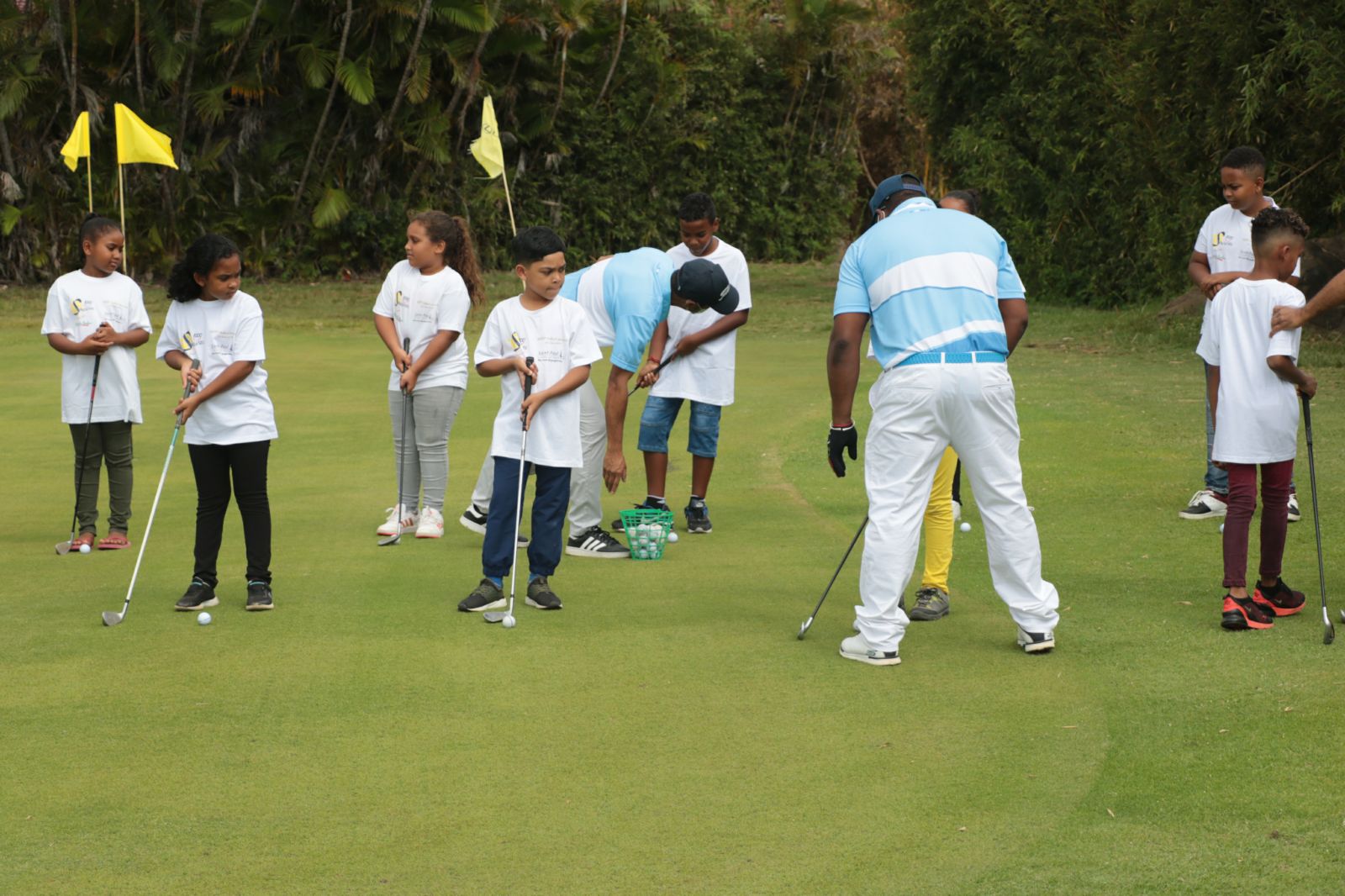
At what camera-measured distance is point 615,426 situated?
26.0ft

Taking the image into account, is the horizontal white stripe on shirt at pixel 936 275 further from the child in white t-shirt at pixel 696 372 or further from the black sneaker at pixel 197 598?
the black sneaker at pixel 197 598

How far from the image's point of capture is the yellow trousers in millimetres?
6594

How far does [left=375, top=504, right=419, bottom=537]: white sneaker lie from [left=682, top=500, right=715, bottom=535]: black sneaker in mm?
1519

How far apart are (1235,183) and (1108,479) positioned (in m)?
2.38

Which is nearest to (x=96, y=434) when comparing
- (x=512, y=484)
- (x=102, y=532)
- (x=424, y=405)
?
(x=102, y=532)

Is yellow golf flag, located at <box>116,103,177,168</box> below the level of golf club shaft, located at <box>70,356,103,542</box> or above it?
above

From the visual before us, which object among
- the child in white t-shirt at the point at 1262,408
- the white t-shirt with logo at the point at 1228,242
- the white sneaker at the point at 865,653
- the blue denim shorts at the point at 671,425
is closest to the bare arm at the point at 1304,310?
the child in white t-shirt at the point at 1262,408

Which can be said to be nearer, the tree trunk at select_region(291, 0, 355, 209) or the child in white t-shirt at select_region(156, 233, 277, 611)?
the child in white t-shirt at select_region(156, 233, 277, 611)

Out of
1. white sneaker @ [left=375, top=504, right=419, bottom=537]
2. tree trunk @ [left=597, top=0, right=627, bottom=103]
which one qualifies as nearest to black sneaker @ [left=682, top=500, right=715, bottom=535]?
white sneaker @ [left=375, top=504, right=419, bottom=537]

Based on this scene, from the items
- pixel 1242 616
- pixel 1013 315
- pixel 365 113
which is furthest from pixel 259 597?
pixel 365 113

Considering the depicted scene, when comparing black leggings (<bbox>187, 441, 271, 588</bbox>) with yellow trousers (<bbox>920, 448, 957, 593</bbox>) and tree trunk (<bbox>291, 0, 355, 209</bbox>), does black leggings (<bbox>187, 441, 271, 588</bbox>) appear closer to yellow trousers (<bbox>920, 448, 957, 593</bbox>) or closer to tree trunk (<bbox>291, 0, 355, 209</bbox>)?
yellow trousers (<bbox>920, 448, 957, 593</bbox>)

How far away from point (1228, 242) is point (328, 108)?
2219 centimetres

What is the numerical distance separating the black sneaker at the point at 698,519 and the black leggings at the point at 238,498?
8.41ft

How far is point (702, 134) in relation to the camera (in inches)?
1431
